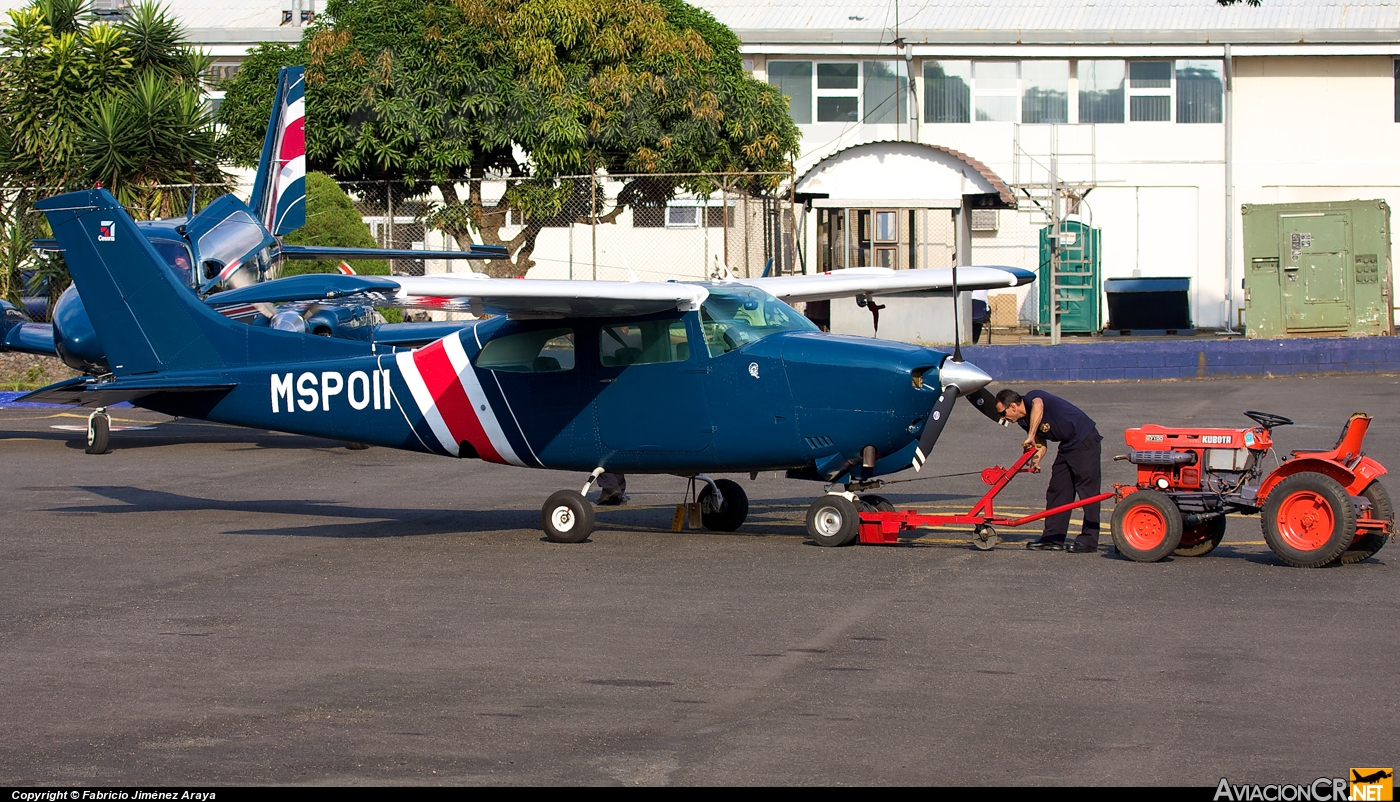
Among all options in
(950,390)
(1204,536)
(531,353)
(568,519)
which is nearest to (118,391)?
(531,353)

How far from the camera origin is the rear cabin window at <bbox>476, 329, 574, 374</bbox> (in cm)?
1221

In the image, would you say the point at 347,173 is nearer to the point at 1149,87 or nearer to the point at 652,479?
the point at 652,479

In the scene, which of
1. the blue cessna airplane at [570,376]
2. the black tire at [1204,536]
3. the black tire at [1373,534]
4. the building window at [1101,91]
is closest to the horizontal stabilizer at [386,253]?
the blue cessna airplane at [570,376]

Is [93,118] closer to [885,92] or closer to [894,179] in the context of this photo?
[894,179]

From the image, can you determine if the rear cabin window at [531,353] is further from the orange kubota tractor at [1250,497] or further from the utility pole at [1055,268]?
the utility pole at [1055,268]

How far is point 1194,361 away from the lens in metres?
24.8

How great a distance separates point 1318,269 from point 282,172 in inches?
724

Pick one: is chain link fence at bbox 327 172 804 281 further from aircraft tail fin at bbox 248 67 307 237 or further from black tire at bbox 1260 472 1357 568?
black tire at bbox 1260 472 1357 568

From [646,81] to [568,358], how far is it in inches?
696

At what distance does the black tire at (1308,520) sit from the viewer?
32.4 ft

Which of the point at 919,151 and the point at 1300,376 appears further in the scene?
the point at 919,151

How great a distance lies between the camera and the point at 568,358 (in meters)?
12.2

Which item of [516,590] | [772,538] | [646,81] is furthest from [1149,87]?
[516,590]

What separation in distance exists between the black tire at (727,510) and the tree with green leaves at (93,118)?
18.6 metres
